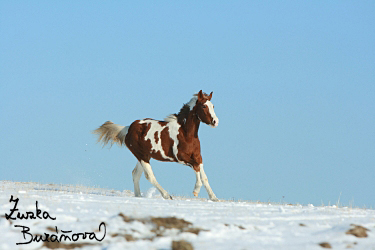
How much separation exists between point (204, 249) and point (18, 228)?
2.34 metres

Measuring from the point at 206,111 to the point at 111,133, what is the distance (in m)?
3.14

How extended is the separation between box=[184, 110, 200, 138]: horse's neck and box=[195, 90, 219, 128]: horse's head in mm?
141

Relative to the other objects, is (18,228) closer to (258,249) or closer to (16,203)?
(16,203)

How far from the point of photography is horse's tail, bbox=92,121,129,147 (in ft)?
39.3

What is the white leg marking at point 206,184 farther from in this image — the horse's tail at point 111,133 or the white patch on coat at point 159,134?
the horse's tail at point 111,133

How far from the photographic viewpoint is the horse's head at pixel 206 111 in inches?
404

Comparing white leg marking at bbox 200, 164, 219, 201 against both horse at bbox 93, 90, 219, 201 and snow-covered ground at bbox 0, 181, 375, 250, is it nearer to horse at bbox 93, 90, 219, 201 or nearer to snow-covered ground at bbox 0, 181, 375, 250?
horse at bbox 93, 90, 219, 201

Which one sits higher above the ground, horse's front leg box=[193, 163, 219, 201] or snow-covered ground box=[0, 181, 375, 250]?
horse's front leg box=[193, 163, 219, 201]

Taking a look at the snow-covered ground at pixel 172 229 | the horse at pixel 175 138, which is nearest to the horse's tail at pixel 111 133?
the horse at pixel 175 138

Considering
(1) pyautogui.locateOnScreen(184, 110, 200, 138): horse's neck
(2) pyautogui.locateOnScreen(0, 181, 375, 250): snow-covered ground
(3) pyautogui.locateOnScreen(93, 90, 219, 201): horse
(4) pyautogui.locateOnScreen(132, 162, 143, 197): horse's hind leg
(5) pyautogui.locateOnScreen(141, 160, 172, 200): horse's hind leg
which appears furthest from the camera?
A: (4) pyautogui.locateOnScreen(132, 162, 143, 197): horse's hind leg

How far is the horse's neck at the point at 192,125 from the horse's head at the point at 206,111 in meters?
0.14

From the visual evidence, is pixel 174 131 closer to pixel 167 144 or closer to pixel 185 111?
pixel 167 144

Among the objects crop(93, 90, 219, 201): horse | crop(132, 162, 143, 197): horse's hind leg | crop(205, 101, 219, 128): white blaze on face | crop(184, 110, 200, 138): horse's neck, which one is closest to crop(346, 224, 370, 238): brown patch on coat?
crop(93, 90, 219, 201): horse

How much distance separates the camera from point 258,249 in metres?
4.87
